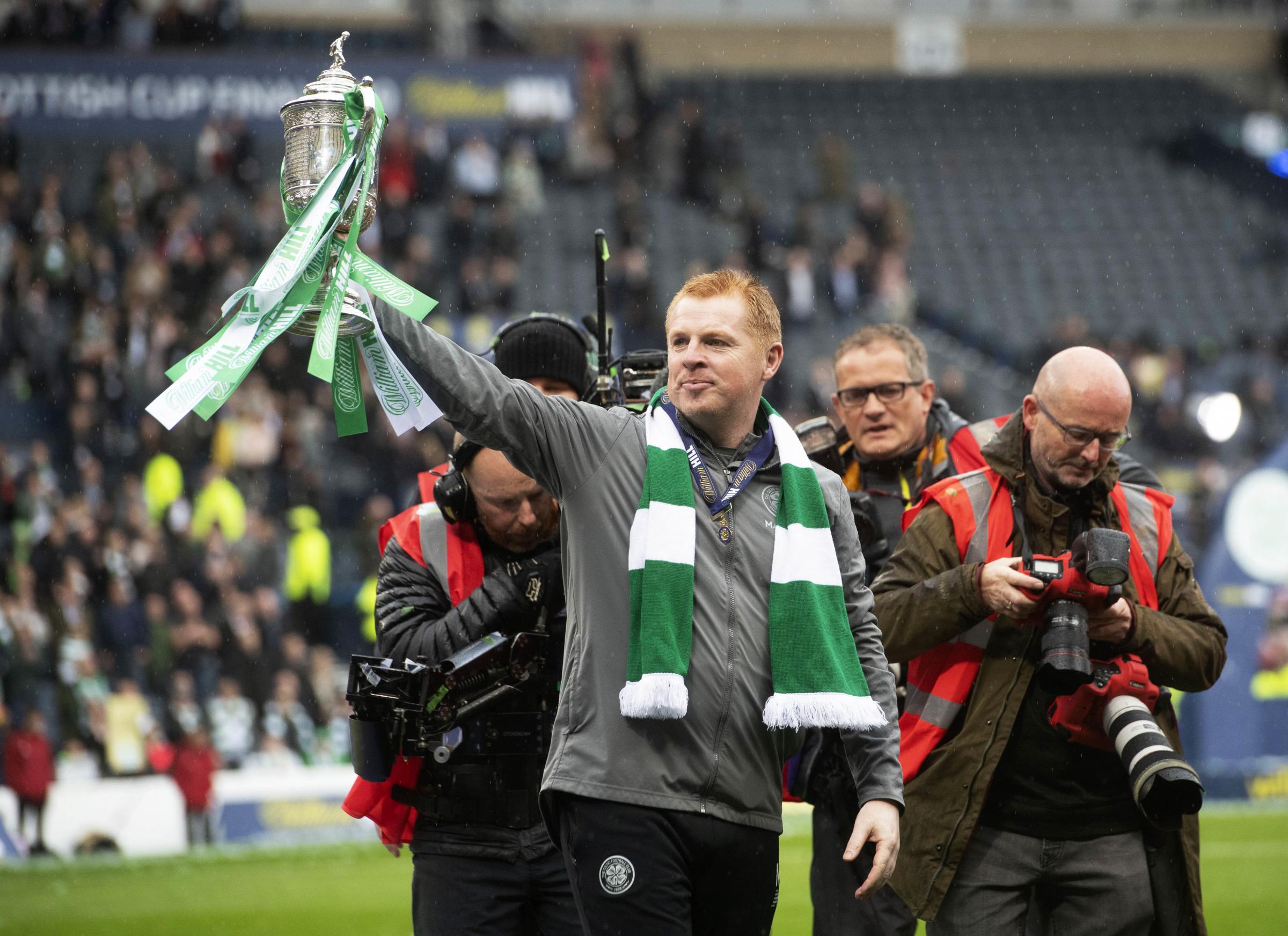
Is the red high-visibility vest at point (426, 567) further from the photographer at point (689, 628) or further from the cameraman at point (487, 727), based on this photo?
the photographer at point (689, 628)

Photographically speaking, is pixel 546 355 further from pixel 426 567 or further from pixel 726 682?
pixel 726 682

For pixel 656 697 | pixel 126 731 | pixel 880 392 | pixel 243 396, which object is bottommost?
pixel 126 731

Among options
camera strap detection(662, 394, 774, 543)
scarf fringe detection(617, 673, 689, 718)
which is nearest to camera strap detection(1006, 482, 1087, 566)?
camera strap detection(662, 394, 774, 543)

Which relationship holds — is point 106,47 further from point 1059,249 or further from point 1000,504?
point 1000,504

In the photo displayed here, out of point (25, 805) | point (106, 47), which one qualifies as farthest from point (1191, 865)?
point (106, 47)

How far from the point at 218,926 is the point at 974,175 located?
64.7 ft

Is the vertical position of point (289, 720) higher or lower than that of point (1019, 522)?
lower

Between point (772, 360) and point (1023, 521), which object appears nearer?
point (772, 360)

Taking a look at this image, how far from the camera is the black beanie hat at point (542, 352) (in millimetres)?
4070

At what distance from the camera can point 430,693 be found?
12.1ft

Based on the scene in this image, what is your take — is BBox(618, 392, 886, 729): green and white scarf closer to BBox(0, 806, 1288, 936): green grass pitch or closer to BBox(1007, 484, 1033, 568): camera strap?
BBox(1007, 484, 1033, 568): camera strap

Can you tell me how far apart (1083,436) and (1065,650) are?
56cm

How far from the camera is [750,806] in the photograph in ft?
9.90

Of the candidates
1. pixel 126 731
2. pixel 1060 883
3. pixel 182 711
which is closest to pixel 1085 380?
pixel 1060 883
